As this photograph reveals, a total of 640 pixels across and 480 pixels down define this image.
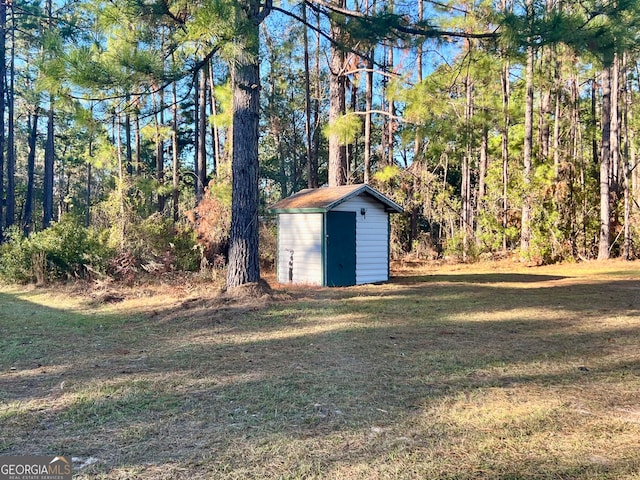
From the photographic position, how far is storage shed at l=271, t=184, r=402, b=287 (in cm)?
1041

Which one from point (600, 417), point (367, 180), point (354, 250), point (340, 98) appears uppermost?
point (340, 98)

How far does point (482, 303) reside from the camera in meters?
8.16

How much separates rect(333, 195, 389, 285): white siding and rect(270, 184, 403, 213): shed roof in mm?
161

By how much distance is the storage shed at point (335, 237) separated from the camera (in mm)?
10414

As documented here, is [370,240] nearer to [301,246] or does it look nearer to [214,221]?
[301,246]

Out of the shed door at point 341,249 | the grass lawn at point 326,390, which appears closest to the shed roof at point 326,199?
the shed door at point 341,249

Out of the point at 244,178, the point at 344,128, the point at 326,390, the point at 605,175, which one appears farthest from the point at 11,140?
the point at 605,175

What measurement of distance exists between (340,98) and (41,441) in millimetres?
11627

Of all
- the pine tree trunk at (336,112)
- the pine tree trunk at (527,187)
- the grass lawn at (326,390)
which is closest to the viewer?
the grass lawn at (326,390)

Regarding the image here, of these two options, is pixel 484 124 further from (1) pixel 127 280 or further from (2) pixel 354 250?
(1) pixel 127 280

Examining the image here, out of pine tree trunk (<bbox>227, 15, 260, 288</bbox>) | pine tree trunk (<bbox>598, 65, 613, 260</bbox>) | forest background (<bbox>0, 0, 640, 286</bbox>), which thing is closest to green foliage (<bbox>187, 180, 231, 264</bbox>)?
forest background (<bbox>0, 0, 640, 286</bbox>)

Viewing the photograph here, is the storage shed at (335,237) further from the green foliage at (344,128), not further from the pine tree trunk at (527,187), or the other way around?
the pine tree trunk at (527,187)

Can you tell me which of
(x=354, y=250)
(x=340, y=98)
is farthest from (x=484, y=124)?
(x=354, y=250)

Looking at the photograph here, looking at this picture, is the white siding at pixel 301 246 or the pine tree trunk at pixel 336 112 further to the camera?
the pine tree trunk at pixel 336 112
